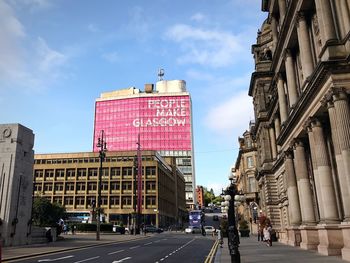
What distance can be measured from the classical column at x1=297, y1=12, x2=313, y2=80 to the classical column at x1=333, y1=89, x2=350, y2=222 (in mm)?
5042

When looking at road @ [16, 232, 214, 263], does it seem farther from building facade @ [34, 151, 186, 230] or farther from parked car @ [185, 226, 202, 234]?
building facade @ [34, 151, 186, 230]

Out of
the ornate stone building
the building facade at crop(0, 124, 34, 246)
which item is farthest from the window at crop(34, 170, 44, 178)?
the ornate stone building

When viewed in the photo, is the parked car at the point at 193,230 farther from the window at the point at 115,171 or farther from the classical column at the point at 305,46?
the classical column at the point at 305,46

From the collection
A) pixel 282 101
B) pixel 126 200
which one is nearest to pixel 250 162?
pixel 282 101

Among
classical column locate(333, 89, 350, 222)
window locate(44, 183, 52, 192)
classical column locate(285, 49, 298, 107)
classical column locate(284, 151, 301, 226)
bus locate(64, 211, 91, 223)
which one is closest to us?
classical column locate(333, 89, 350, 222)

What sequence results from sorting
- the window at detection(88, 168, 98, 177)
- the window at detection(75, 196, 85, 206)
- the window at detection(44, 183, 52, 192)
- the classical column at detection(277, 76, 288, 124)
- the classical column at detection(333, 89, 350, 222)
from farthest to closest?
1. the window at detection(44, 183, 52, 192)
2. the window at detection(88, 168, 98, 177)
3. the window at detection(75, 196, 85, 206)
4. the classical column at detection(277, 76, 288, 124)
5. the classical column at detection(333, 89, 350, 222)

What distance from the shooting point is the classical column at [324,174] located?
19219mm

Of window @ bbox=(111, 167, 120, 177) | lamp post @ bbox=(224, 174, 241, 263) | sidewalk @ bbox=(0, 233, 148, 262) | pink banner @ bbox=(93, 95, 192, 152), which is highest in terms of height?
pink banner @ bbox=(93, 95, 192, 152)

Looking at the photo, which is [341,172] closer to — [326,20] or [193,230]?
[326,20]

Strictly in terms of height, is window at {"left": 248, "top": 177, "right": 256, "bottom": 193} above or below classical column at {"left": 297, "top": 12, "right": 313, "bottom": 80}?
below

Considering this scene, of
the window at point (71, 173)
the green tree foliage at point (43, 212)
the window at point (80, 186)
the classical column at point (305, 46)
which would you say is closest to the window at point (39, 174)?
the window at point (71, 173)

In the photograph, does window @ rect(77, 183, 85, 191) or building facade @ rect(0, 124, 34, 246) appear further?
window @ rect(77, 183, 85, 191)

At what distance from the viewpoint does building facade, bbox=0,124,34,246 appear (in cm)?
2942

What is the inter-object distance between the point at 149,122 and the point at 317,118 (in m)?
121
